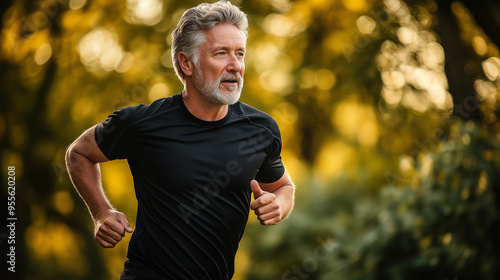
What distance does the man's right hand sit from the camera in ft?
9.37

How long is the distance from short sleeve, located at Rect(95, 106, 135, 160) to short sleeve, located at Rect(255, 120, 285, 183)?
773 millimetres

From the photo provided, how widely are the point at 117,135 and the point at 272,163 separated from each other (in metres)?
0.90

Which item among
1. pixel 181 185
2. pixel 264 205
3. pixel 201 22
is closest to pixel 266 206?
pixel 264 205

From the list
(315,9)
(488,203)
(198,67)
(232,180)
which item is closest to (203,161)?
(232,180)

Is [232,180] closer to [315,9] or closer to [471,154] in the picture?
[471,154]

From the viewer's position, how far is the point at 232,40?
299cm

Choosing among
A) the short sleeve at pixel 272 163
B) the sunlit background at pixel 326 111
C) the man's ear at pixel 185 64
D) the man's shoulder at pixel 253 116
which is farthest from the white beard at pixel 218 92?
the sunlit background at pixel 326 111

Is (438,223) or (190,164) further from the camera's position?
(438,223)

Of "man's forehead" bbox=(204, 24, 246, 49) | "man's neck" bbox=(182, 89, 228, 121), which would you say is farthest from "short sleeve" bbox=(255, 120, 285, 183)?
"man's forehead" bbox=(204, 24, 246, 49)

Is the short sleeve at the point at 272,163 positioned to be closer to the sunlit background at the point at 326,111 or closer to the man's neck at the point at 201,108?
the man's neck at the point at 201,108

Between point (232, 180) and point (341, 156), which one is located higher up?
point (232, 180)

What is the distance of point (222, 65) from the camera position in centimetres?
300

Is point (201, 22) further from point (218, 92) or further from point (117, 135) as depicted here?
point (117, 135)

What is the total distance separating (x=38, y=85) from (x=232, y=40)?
8310 mm
